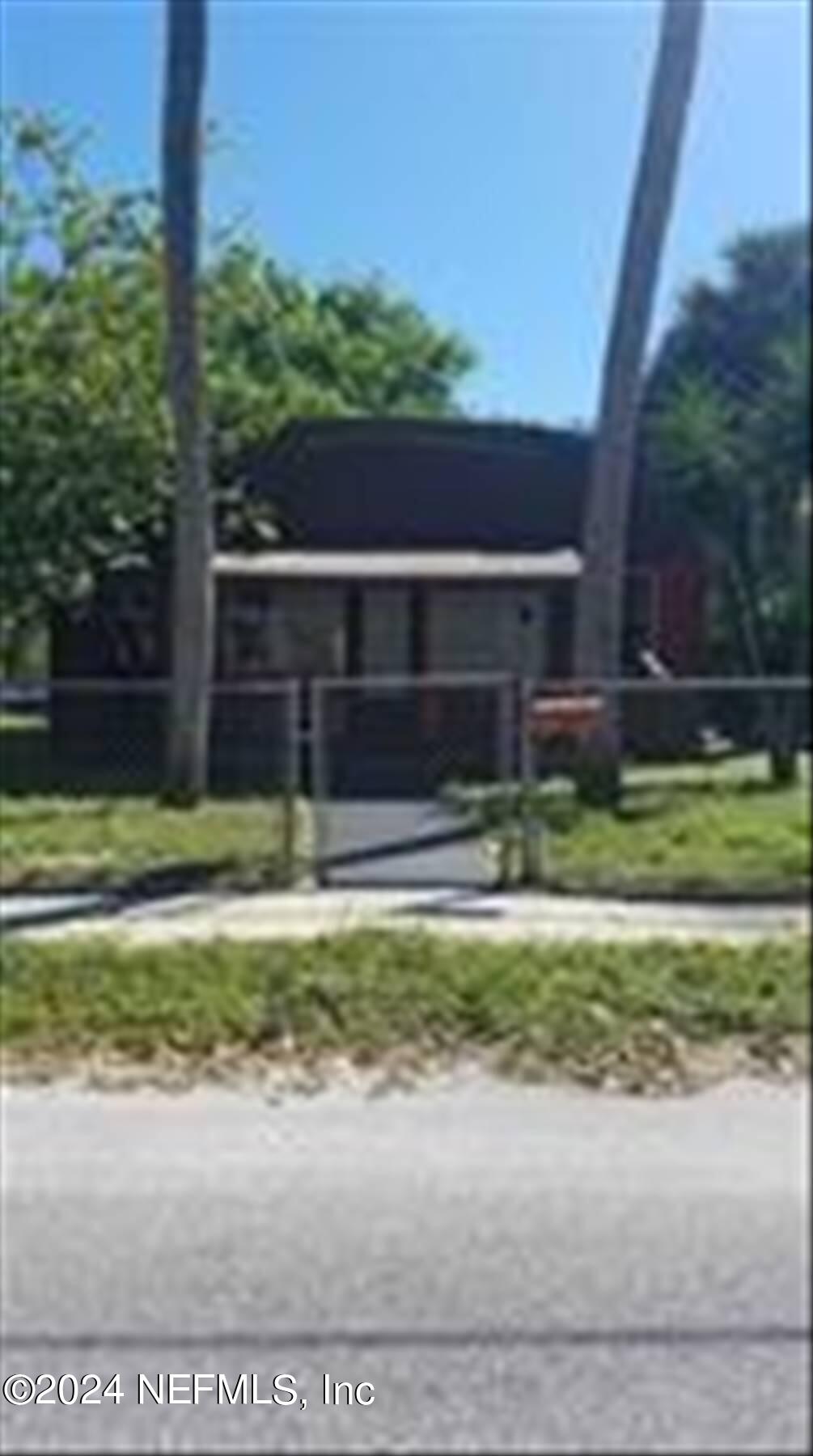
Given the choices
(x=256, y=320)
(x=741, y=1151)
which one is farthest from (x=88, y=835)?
(x=256, y=320)

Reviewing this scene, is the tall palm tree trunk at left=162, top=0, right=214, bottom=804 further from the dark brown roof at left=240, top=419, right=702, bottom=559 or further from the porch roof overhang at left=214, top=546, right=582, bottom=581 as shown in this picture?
the dark brown roof at left=240, top=419, right=702, bottom=559

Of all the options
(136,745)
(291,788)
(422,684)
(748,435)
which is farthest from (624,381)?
(136,745)

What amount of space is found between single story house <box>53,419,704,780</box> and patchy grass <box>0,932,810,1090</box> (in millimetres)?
821

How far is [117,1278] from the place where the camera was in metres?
4.71

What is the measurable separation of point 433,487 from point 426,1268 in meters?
6.60

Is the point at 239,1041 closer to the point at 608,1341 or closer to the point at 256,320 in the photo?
the point at 608,1341

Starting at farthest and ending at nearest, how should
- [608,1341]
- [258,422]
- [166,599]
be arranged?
[258,422], [166,599], [608,1341]

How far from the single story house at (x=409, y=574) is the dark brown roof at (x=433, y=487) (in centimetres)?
2

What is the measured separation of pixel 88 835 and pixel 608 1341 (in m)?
7.81

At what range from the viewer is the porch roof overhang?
14.2 ft

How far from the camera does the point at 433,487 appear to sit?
10.8m

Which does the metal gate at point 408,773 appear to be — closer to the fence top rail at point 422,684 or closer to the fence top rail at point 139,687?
the fence top rail at point 422,684

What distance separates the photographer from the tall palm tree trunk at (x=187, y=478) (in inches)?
326

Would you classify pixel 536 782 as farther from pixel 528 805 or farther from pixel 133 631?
pixel 133 631
